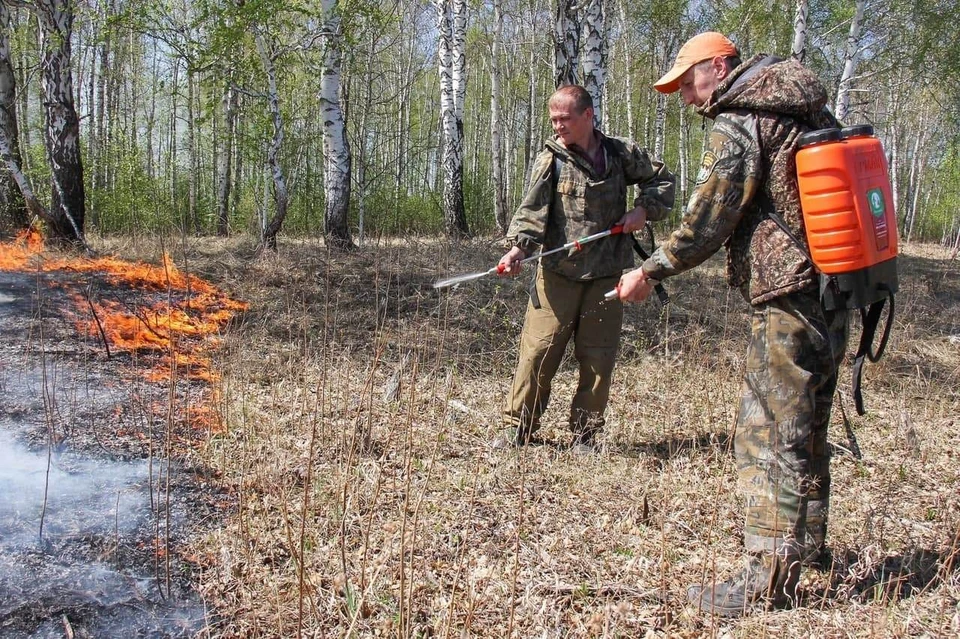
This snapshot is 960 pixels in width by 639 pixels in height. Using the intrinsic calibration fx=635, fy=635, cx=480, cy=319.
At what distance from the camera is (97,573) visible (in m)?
2.54

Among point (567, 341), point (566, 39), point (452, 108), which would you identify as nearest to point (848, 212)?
point (567, 341)

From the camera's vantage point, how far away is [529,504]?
3.16 metres

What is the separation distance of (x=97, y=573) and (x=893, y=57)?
62.7 ft

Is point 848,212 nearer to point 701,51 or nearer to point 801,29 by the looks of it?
point 701,51

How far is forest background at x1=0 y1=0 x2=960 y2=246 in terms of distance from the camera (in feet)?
26.6

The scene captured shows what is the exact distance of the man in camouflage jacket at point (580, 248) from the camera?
139 inches

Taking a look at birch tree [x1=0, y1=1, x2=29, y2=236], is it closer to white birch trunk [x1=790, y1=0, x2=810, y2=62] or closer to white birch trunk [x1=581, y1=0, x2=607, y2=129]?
white birch trunk [x1=581, y1=0, x2=607, y2=129]

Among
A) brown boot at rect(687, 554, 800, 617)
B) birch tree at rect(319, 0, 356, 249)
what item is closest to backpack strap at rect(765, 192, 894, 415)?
brown boot at rect(687, 554, 800, 617)

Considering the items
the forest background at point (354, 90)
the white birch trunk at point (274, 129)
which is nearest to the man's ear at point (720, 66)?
the forest background at point (354, 90)

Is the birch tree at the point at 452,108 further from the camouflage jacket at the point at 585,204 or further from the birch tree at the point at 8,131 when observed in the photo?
the camouflage jacket at the point at 585,204

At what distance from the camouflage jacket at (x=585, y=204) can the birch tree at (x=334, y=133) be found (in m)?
5.88

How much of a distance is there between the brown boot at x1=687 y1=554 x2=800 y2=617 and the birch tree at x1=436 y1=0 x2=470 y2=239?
924cm

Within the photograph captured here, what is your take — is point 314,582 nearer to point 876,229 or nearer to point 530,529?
point 530,529

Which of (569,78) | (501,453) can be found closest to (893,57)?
(569,78)
